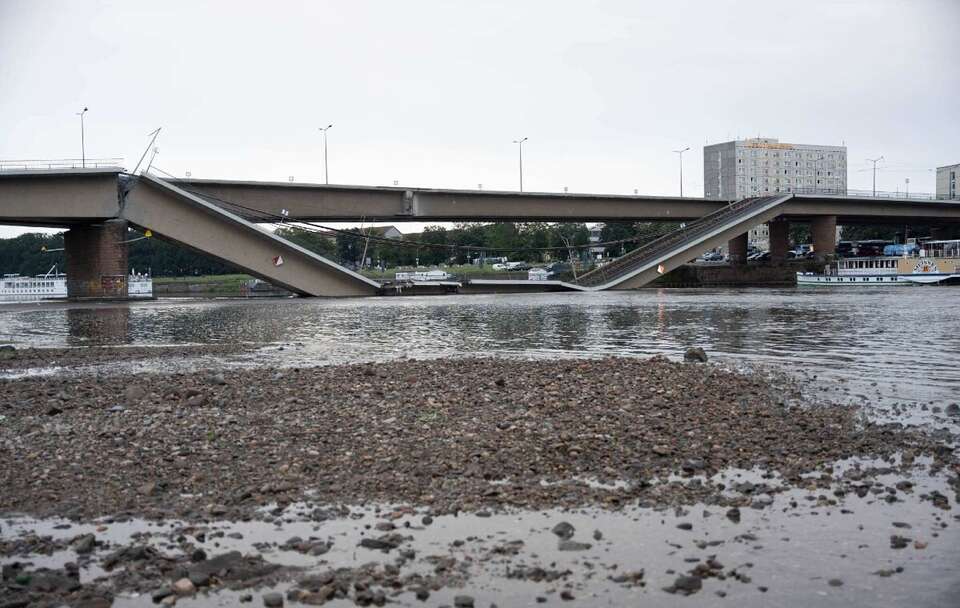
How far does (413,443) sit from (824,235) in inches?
3987

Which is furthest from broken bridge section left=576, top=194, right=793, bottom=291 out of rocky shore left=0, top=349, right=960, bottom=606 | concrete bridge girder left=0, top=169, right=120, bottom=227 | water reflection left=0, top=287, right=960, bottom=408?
rocky shore left=0, top=349, right=960, bottom=606

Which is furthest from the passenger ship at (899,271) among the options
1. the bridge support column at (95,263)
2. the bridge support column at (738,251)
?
the bridge support column at (95,263)

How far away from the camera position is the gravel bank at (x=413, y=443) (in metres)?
9.48

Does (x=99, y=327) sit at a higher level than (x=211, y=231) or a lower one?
lower

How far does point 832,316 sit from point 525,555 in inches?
1464

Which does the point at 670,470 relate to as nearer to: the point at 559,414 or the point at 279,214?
the point at 559,414

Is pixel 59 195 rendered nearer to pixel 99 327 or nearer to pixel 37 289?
pixel 99 327

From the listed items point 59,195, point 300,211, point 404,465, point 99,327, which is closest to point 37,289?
point 300,211

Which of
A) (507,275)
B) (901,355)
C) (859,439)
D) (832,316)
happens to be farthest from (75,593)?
(507,275)

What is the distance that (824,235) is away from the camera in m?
104

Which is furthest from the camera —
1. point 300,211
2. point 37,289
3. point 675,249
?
point 37,289

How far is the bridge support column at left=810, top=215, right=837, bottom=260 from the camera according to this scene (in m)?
103

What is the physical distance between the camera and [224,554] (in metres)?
7.67

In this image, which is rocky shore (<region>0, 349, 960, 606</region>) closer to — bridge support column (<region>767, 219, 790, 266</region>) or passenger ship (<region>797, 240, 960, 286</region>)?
passenger ship (<region>797, 240, 960, 286</region>)
